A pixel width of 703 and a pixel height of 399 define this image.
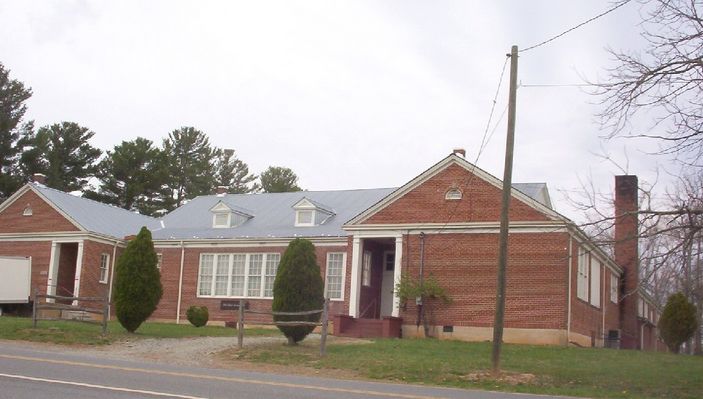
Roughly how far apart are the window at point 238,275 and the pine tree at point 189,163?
123ft

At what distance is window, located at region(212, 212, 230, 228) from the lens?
39062 mm

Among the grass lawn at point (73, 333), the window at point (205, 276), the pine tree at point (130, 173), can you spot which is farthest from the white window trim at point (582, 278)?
the pine tree at point (130, 173)

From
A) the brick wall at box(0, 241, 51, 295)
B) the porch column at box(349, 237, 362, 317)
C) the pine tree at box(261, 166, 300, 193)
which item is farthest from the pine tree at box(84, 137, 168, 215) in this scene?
the porch column at box(349, 237, 362, 317)

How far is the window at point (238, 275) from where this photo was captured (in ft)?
118

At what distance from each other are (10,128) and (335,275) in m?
41.3

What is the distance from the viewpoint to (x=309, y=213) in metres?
37.0

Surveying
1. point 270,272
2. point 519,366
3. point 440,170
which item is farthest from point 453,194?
point 519,366

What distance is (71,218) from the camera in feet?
129

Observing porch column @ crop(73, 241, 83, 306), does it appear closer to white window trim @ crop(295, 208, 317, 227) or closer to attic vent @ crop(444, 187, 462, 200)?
A: white window trim @ crop(295, 208, 317, 227)

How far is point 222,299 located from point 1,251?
12.7 metres

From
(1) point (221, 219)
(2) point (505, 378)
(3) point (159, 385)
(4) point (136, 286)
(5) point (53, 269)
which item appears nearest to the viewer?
(3) point (159, 385)

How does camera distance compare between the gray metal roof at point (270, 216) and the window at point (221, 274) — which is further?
the window at point (221, 274)

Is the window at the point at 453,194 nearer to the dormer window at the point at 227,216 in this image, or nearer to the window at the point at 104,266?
the dormer window at the point at 227,216

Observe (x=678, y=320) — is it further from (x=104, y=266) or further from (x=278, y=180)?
(x=278, y=180)
